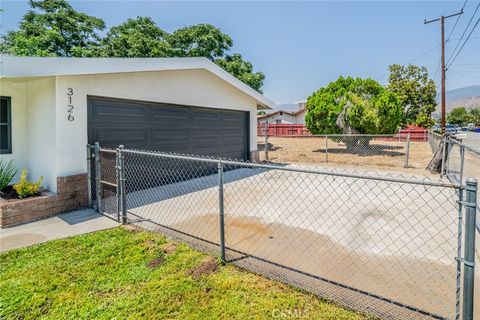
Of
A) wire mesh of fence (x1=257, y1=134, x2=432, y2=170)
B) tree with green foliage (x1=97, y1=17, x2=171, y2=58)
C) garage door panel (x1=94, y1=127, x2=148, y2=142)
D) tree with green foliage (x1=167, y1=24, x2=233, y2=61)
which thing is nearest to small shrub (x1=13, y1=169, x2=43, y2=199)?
garage door panel (x1=94, y1=127, x2=148, y2=142)

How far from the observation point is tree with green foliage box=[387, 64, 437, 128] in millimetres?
30255

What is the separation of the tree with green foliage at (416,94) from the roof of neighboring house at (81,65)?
29966 mm

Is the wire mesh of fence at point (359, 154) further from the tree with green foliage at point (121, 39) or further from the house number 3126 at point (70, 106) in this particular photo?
the house number 3126 at point (70, 106)

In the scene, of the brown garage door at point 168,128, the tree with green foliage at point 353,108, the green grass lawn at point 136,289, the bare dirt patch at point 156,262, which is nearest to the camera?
the green grass lawn at point 136,289

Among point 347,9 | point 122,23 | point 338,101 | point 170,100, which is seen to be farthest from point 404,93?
point 170,100

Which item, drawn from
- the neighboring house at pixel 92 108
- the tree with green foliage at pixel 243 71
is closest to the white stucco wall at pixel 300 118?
the tree with green foliage at pixel 243 71

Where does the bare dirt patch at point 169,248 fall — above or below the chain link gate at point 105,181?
below

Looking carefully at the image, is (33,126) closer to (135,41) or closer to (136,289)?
(136,289)

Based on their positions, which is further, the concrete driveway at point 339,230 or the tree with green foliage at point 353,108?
the tree with green foliage at point 353,108

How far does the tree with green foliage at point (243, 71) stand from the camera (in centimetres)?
1745

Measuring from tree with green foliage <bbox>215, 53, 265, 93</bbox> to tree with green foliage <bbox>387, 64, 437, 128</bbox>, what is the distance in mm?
20083

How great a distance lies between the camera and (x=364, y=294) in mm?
2631

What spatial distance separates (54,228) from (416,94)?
35.9 meters

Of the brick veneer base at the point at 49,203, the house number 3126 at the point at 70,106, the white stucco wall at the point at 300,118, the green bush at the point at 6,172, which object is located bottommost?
the brick veneer base at the point at 49,203
